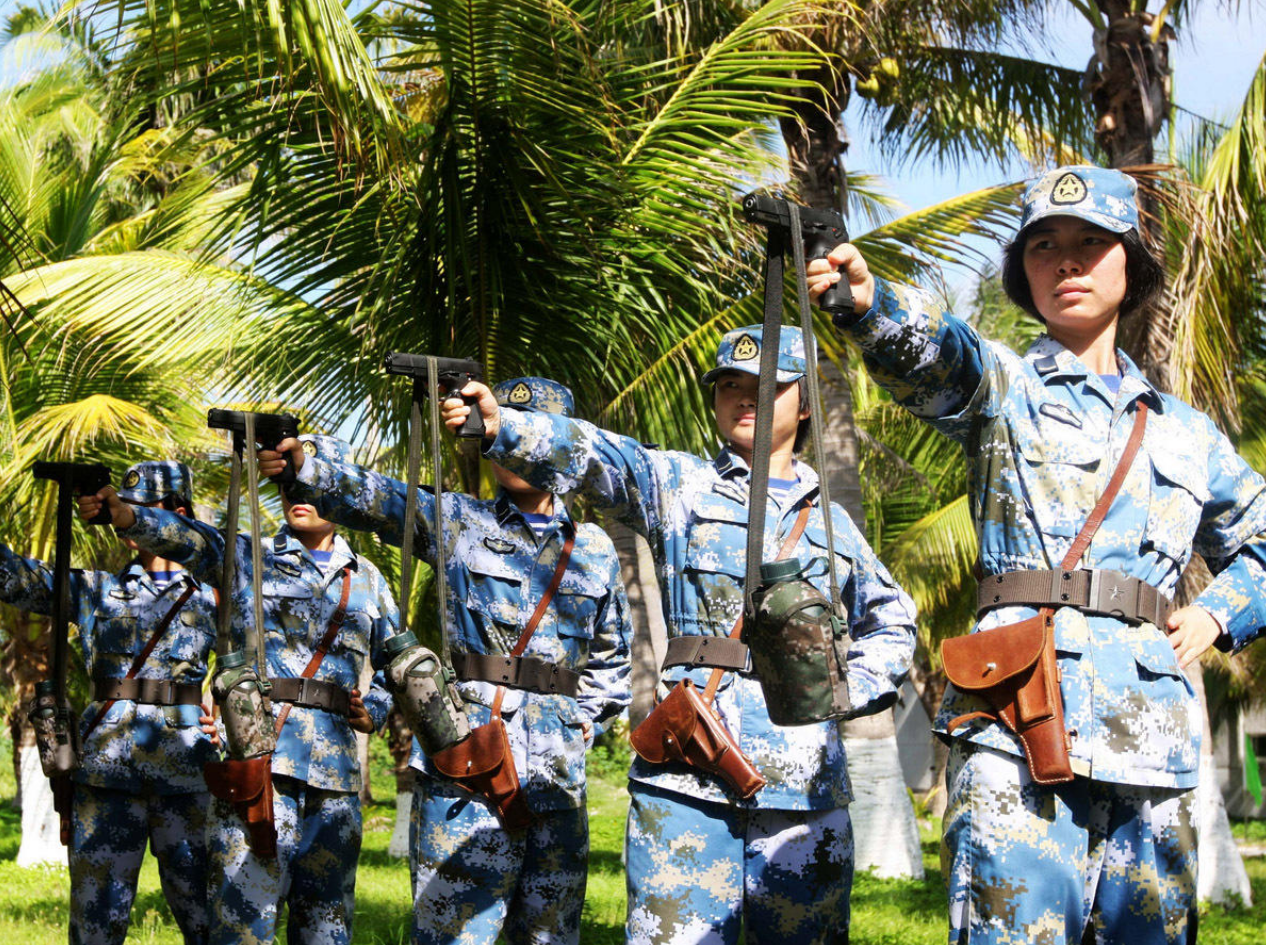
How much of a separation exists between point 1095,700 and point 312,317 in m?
5.57

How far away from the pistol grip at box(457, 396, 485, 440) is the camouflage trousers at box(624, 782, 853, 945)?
1.00 metres

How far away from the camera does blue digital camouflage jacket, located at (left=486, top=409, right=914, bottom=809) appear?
3594 mm

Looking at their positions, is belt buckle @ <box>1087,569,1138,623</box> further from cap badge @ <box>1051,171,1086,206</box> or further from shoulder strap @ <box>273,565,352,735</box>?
shoulder strap @ <box>273,565,352,735</box>

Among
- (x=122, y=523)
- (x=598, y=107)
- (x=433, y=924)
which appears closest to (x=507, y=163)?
(x=598, y=107)

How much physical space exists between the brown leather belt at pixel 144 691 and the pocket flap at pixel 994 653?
411 cm

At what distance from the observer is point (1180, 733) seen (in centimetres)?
306

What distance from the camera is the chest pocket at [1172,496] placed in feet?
10.4

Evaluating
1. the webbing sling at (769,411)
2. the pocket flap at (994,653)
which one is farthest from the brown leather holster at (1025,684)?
the webbing sling at (769,411)

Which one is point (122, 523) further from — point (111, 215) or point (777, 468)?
point (111, 215)

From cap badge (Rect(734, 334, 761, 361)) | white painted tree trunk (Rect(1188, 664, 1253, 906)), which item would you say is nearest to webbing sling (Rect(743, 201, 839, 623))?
cap badge (Rect(734, 334, 761, 361))

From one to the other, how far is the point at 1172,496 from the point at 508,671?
220 cm

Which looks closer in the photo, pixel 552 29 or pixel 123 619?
pixel 123 619

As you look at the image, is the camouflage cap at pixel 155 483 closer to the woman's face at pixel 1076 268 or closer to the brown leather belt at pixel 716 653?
the brown leather belt at pixel 716 653

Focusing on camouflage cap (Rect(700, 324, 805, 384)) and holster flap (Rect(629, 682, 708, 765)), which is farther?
camouflage cap (Rect(700, 324, 805, 384))
